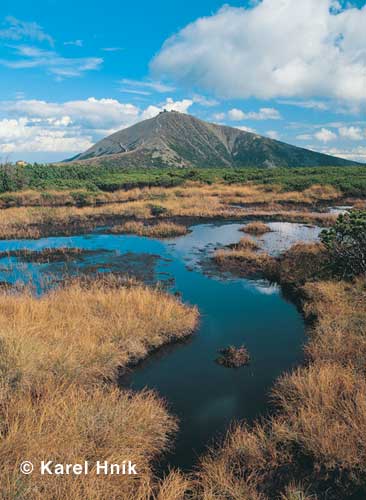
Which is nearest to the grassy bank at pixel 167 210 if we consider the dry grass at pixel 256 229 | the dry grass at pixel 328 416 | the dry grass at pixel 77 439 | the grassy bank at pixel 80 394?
the dry grass at pixel 256 229

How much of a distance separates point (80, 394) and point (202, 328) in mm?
5888

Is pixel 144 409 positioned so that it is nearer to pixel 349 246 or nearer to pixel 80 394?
pixel 80 394

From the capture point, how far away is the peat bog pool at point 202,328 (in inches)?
326

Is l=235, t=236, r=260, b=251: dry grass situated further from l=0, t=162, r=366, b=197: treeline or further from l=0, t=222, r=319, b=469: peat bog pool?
l=0, t=162, r=366, b=197: treeline

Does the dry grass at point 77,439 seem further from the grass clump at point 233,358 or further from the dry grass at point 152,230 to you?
the dry grass at point 152,230

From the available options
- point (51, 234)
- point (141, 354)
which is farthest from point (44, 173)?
point (141, 354)

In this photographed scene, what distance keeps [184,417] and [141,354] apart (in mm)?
2816

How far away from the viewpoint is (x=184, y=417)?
315 inches

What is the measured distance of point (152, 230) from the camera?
29.1m

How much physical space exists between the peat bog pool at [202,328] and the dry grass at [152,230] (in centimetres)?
220

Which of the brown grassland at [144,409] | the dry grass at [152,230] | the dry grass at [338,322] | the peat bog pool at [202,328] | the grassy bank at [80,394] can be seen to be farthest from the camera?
the dry grass at [152,230]

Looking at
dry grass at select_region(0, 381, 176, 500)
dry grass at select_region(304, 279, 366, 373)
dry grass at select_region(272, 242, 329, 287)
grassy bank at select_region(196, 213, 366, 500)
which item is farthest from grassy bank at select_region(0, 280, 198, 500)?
dry grass at select_region(272, 242, 329, 287)

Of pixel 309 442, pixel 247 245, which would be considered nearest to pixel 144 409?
pixel 309 442

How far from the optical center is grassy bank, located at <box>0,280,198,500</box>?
5.25m
